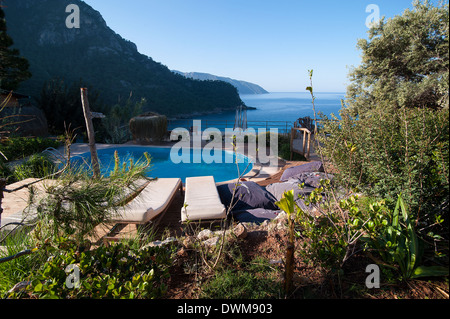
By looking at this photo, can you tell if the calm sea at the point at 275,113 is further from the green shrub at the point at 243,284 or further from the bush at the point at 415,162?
the green shrub at the point at 243,284

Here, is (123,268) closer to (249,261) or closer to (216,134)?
(249,261)

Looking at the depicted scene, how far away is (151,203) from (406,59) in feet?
28.2

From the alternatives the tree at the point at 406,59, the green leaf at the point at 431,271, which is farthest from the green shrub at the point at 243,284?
the tree at the point at 406,59

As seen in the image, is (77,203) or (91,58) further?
(91,58)

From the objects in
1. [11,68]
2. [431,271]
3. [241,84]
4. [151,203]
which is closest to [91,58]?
[11,68]

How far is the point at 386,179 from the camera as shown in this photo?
202 cm

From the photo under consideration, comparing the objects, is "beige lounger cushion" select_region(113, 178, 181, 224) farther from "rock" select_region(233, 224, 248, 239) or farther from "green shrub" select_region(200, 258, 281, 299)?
"green shrub" select_region(200, 258, 281, 299)

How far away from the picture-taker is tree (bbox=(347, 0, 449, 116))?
6.88 meters

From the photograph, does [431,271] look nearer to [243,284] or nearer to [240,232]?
[243,284]

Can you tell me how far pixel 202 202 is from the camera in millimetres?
4215

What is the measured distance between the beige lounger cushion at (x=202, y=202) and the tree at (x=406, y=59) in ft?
15.5

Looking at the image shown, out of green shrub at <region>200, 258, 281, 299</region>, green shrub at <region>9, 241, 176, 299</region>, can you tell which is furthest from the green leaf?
green shrub at <region>9, 241, 176, 299</region>

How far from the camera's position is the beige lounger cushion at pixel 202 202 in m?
3.88
